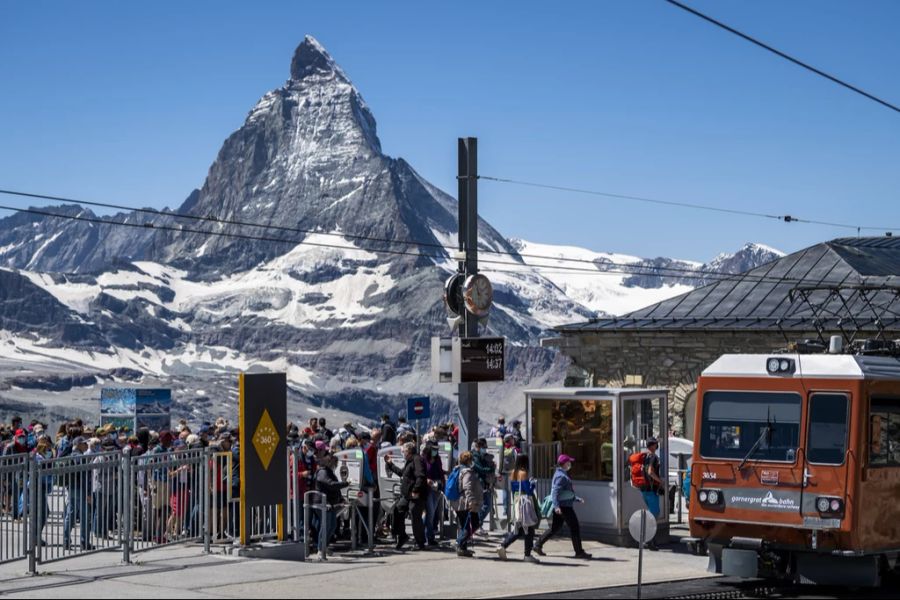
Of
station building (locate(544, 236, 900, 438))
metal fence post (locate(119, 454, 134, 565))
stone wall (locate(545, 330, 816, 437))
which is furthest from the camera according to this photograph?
stone wall (locate(545, 330, 816, 437))

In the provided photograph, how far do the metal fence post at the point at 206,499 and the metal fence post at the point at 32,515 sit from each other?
2.22 metres

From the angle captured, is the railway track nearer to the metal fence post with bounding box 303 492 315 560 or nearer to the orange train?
the orange train

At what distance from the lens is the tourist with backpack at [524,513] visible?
58.5 feet

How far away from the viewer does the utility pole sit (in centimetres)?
2130

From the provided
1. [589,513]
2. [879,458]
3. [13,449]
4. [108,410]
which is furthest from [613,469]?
[108,410]

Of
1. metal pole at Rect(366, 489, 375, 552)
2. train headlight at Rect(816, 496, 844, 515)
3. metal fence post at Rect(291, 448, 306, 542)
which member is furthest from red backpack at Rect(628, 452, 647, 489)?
metal fence post at Rect(291, 448, 306, 542)

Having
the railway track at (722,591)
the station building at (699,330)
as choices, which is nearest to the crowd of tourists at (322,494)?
the railway track at (722,591)

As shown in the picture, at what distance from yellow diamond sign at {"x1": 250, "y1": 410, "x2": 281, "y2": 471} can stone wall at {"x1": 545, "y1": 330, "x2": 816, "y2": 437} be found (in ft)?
60.0

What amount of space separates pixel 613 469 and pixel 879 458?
489 centimetres

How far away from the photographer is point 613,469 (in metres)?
19.8

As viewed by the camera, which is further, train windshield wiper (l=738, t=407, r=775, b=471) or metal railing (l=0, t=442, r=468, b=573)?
metal railing (l=0, t=442, r=468, b=573)

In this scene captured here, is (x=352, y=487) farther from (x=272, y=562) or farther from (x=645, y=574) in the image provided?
(x=645, y=574)

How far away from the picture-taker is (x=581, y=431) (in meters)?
20.4

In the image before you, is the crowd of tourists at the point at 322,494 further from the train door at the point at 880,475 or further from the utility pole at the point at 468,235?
the train door at the point at 880,475
